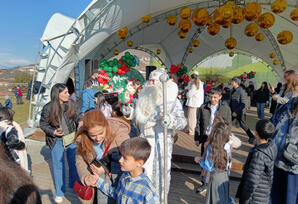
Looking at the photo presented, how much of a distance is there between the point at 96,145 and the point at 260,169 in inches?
67.1

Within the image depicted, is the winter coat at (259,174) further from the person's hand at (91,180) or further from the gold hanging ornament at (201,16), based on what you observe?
the gold hanging ornament at (201,16)

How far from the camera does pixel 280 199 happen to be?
8.75ft

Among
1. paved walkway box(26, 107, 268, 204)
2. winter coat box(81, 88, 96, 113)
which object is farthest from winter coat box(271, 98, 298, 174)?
winter coat box(81, 88, 96, 113)

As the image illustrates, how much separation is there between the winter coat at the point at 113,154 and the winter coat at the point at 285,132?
189cm

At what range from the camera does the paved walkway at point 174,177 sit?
354cm

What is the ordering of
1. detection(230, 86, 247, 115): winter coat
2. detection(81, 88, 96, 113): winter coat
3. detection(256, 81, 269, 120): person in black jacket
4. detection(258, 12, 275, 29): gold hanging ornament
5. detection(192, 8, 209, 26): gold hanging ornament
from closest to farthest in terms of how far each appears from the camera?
1. detection(81, 88, 96, 113): winter coat
2. detection(230, 86, 247, 115): winter coat
3. detection(258, 12, 275, 29): gold hanging ornament
4. detection(192, 8, 209, 26): gold hanging ornament
5. detection(256, 81, 269, 120): person in black jacket

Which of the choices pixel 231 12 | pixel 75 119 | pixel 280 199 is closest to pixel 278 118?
pixel 280 199

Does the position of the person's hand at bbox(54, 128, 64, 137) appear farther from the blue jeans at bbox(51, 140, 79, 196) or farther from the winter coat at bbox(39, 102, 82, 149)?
the blue jeans at bbox(51, 140, 79, 196)

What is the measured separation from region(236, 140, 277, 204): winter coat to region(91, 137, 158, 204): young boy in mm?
1273

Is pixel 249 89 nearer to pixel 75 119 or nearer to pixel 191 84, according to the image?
pixel 191 84

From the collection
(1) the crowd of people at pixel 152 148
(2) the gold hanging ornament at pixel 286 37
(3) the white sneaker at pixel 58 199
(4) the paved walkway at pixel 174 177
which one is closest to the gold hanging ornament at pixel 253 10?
(2) the gold hanging ornament at pixel 286 37

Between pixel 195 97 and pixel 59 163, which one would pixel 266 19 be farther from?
pixel 59 163

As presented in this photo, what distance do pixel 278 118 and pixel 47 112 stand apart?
125 inches

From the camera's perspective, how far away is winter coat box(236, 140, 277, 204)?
2.23 meters
